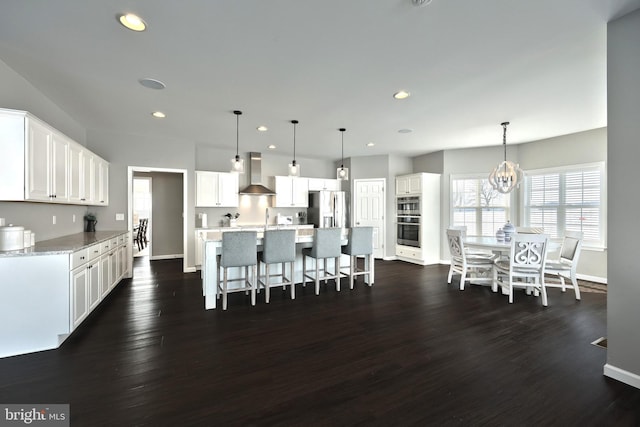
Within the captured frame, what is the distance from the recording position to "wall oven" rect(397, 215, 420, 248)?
653cm

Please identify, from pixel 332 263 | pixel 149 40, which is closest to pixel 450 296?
pixel 332 263

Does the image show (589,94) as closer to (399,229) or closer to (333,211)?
(399,229)

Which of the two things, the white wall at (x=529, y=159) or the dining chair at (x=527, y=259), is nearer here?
the dining chair at (x=527, y=259)

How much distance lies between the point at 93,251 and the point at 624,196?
16.4 ft

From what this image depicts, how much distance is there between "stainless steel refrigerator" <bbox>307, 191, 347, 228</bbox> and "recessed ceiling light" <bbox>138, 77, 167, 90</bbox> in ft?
14.4

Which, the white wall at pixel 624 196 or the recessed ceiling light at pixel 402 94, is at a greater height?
the recessed ceiling light at pixel 402 94

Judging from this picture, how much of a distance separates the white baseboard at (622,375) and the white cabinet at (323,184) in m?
5.99

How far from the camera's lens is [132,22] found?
2.09 meters

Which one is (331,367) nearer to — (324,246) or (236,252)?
(236,252)

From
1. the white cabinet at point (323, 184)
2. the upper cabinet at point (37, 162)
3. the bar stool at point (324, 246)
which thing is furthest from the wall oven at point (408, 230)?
the upper cabinet at point (37, 162)

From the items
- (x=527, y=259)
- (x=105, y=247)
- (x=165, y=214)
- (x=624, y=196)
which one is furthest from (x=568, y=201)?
(x=165, y=214)

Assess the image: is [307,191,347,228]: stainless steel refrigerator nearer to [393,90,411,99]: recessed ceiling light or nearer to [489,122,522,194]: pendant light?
[489,122,522,194]: pendant light

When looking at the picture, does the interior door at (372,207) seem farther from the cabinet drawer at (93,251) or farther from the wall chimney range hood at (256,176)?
the cabinet drawer at (93,251)

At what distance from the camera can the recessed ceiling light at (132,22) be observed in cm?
203
